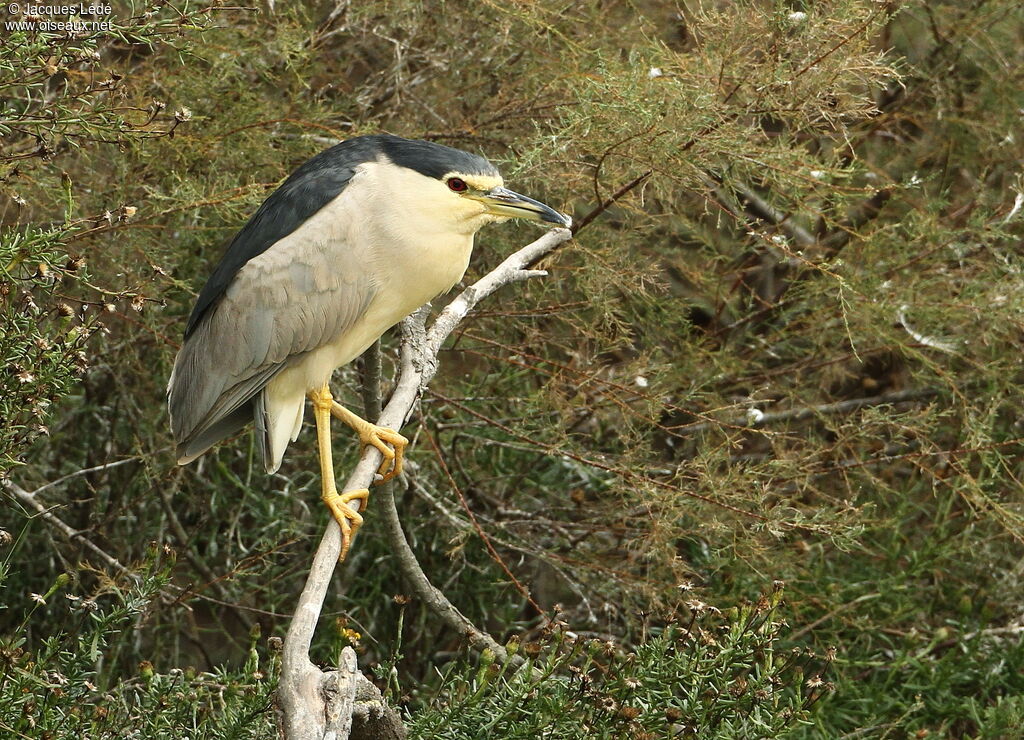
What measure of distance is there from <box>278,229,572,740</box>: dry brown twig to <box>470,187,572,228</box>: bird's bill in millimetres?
213

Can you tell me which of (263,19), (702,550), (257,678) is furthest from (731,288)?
(257,678)

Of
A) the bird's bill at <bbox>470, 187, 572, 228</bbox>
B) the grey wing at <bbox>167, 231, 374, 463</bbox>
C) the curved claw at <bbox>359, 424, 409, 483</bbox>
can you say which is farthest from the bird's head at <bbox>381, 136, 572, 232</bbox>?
the curved claw at <bbox>359, 424, 409, 483</bbox>

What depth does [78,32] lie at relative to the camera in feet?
7.07

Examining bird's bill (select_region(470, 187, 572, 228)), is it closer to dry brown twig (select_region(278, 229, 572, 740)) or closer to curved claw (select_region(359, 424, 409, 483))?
dry brown twig (select_region(278, 229, 572, 740))

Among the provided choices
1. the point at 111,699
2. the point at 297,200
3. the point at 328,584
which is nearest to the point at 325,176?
the point at 297,200

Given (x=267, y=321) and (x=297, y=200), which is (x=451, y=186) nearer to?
(x=297, y=200)

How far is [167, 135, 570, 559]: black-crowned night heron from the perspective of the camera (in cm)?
254

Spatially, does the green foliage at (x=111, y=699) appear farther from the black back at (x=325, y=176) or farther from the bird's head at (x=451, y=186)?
the bird's head at (x=451, y=186)

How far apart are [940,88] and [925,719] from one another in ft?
6.52

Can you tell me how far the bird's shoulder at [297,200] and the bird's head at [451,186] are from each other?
0.09 metres

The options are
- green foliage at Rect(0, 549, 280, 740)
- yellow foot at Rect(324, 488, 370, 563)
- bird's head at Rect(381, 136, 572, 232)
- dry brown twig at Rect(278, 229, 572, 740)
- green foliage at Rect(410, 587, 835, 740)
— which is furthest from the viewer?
bird's head at Rect(381, 136, 572, 232)

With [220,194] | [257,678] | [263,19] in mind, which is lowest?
[257,678]

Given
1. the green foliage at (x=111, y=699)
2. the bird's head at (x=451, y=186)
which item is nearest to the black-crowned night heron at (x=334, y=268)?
the bird's head at (x=451, y=186)

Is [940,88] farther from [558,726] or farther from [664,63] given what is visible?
[558,726]
